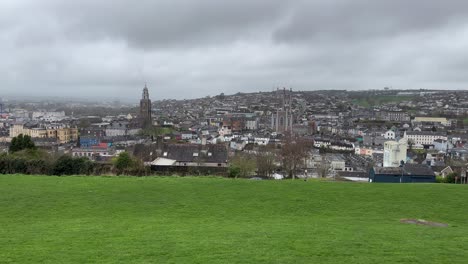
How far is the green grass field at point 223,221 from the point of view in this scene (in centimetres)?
799

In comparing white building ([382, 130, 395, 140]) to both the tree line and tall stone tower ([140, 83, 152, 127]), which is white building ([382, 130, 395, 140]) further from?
the tree line

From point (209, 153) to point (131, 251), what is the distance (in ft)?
107

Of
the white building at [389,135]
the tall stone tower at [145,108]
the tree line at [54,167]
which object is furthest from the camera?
the tall stone tower at [145,108]

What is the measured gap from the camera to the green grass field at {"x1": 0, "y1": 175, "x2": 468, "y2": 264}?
26.2 ft

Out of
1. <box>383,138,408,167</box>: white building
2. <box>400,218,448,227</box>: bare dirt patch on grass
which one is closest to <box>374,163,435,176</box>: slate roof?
<box>383,138,408,167</box>: white building

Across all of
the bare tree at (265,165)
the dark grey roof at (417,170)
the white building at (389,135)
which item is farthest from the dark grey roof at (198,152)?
the white building at (389,135)

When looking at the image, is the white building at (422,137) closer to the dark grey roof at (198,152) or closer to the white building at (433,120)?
the white building at (433,120)

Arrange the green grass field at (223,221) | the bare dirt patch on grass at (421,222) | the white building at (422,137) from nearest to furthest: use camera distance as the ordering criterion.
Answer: the green grass field at (223,221) < the bare dirt patch on grass at (421,222) < the white building at (422,137)

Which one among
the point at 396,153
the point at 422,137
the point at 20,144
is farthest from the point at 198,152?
the point at 422,137

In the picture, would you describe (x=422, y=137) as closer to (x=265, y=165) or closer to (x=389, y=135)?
(x=389, y=135)

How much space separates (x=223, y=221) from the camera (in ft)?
38.0

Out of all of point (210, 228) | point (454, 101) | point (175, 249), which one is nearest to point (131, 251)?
point (175, 249)

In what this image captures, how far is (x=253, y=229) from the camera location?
10.2 metres

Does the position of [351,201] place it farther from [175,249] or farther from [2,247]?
[2,247]
